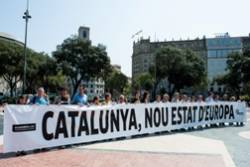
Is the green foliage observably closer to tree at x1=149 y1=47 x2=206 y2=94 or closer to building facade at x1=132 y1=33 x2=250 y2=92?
tree at x1=149 y1=47 x2=206 y2=94

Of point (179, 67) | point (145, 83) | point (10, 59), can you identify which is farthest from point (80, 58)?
point (145, 83)

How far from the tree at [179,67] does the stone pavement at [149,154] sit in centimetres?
5528

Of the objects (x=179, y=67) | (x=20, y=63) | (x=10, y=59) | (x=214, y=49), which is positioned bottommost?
(x=20, y=63)

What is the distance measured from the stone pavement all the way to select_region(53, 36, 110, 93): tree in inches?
1320

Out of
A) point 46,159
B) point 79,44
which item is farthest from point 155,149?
point 79,44

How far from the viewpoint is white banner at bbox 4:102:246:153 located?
9320 millimetres

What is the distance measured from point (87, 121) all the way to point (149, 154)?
2.67 metres

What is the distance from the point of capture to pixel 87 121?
445 inches

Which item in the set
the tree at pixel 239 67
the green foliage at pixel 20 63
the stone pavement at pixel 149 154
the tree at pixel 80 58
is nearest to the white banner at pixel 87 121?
the stone pavement at pixel 149 154

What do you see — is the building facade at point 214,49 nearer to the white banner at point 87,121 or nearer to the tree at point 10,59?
the tree at point 10,59

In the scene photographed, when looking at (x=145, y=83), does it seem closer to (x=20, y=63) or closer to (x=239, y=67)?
(x=239, y=67)

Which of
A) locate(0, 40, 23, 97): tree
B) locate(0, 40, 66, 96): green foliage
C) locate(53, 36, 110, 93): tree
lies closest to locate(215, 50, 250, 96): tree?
locate(53, 36, 110, 93): tree

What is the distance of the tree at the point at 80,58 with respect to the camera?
45406 mm

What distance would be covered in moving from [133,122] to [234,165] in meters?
5.36
